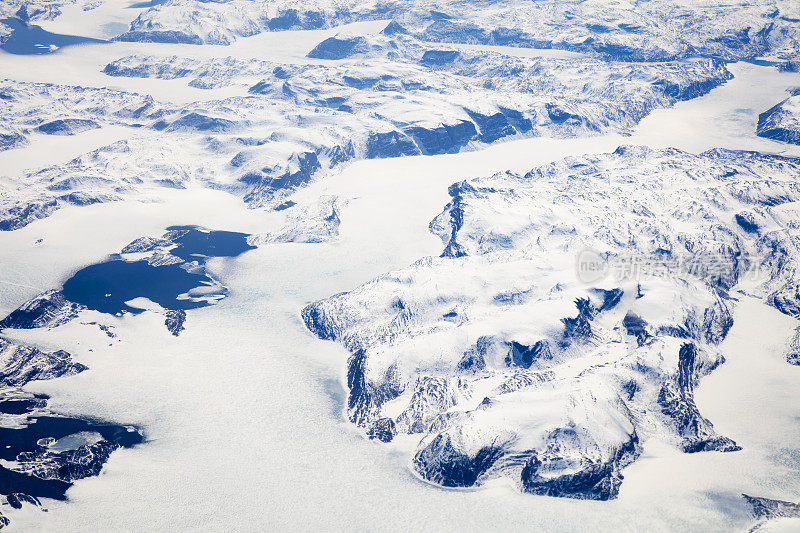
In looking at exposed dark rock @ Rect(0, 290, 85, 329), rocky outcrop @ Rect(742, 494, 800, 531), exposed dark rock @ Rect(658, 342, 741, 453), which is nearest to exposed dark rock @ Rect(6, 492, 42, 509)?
exposed dark rock @ Rect(0, 290, 85, 329)

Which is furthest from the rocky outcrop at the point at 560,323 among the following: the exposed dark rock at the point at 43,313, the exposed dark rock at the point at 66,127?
the exposed dark rock at the point at 66,127

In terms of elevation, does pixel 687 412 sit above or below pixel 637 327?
below

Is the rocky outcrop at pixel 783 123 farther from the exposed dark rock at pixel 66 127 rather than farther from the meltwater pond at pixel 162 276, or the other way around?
the exposed dark rock at pixel 66 127

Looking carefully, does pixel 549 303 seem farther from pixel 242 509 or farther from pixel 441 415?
pixel 242 509

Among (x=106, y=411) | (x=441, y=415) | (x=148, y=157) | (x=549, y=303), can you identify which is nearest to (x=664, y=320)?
(x=549, y=303)

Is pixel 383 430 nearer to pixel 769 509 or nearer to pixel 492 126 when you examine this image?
pixel 769 509

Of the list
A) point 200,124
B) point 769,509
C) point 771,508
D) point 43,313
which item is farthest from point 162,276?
point 771,508
